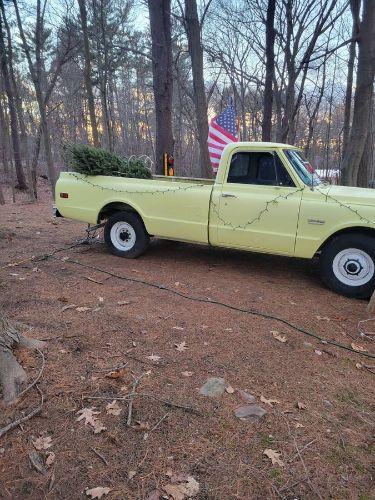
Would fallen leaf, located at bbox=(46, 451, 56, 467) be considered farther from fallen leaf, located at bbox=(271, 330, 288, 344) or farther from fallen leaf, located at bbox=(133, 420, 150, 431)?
fallen leaf, located at bbox=(271, 330, 288, 344)

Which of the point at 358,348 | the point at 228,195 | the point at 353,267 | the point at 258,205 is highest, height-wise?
the point at 228,195

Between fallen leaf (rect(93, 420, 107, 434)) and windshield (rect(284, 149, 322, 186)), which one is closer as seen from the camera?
fallen leaf (rect(93, 420, 107, 434))

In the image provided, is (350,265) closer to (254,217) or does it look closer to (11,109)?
(254,217)

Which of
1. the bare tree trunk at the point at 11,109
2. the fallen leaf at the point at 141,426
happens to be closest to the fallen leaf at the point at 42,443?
the fallen leaf at the point at 141,426

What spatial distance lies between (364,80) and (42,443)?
9.53 metres

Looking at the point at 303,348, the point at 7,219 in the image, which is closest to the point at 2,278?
the point at 303,348

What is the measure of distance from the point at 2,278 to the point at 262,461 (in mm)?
4345

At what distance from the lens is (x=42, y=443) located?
8.12 ft

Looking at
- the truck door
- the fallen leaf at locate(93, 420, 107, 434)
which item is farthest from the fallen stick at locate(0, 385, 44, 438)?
the truck door

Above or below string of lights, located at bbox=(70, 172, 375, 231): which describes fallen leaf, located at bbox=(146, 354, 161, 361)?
below

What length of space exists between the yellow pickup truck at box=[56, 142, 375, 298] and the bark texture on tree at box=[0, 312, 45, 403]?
11.0ft

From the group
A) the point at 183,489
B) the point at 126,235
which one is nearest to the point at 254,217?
the point at 126,235

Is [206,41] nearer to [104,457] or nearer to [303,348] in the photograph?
[303,348]

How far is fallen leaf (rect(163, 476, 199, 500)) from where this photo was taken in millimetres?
2156
